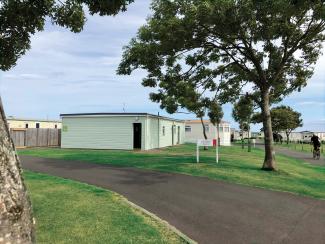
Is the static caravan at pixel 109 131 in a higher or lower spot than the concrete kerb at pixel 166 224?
higher

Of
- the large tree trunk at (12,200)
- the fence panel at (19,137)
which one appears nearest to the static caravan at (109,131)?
the fence panel at (19,137)

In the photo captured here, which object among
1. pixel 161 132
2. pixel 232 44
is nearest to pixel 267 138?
pixel 232 44

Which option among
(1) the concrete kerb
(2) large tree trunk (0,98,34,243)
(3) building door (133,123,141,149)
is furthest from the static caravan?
(2) large tree trunk (0,98,34,243)

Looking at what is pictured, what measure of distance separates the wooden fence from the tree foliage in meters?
27.0

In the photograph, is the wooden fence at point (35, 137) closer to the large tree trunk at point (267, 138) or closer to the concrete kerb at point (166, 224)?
the large tree trunk at point (267, 138)

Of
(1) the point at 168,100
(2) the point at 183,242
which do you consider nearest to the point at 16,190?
(2) the point at 183,242

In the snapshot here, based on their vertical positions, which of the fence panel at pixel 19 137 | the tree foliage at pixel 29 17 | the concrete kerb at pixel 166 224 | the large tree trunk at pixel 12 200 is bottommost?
the concrete kerb at pixel 166 224

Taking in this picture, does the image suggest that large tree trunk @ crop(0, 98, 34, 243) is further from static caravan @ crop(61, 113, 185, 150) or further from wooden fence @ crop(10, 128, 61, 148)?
wooden fence @ crop(10, 128, 61, 148)

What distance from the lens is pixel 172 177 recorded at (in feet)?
51.8

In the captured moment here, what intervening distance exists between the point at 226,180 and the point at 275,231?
734cm

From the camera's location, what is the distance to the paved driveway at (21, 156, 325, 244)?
797 cm

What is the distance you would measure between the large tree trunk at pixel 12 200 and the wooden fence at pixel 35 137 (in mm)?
33770

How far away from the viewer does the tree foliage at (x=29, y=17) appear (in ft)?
29.0

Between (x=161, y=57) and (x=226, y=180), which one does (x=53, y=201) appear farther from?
(x=161, y=57)
